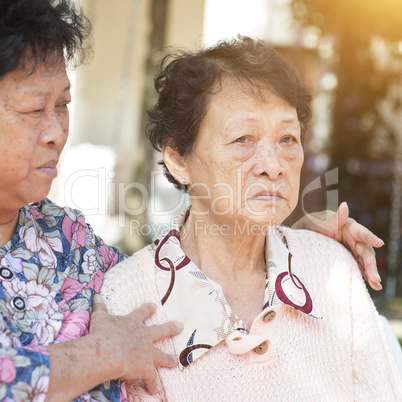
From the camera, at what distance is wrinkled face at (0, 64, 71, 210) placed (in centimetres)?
177

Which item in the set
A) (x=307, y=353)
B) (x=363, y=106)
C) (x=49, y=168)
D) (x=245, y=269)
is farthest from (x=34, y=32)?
(x=363, y=106)

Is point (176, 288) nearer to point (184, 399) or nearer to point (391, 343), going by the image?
point (184, 399)

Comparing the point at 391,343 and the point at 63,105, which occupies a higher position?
the point at 63,105

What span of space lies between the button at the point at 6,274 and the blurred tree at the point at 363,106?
5.57 m

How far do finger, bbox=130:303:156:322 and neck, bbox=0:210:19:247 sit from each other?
0.48m

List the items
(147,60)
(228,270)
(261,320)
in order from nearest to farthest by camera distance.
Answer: (261,320) < (228,270) < (147,60)

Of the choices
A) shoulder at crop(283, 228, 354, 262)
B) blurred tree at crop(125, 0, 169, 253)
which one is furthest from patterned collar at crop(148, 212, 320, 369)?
blurred tree at crop(125, 0, 169, 253)

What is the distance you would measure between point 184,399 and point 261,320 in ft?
1.28

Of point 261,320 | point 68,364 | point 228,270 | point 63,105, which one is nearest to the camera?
point 68,364

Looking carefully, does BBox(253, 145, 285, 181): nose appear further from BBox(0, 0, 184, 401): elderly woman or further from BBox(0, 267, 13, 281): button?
BBox(0, 267, 13, 281): button

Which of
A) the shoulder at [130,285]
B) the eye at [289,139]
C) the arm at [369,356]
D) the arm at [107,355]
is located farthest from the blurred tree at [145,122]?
the arm at [107,355]

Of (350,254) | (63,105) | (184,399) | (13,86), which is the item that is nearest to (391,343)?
(350,254)

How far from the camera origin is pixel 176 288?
2178 millimetres

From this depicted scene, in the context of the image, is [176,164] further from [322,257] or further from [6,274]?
[6,274]
